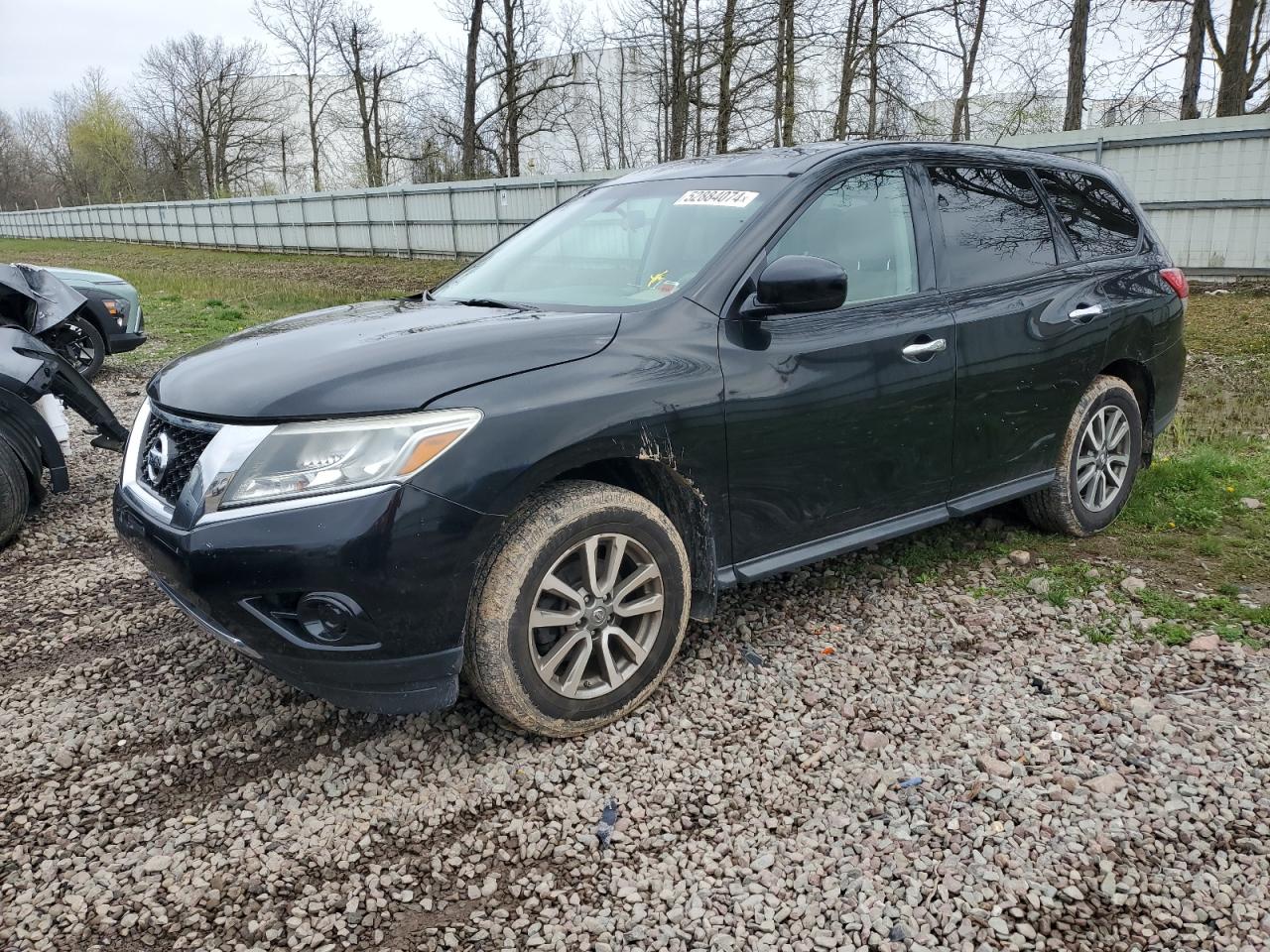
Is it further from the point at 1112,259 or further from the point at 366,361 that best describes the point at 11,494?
the point at 1112,259

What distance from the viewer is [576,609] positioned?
2855 mm

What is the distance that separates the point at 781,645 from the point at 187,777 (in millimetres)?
2078

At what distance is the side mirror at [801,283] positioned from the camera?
3006 mm

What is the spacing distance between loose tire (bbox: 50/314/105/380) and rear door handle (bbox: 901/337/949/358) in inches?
195

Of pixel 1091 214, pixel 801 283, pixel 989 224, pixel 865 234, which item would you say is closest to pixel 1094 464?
pixel 1091 214

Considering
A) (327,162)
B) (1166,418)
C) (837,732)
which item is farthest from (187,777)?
(327,162)

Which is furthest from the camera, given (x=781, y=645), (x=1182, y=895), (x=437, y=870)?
(x=781, y=645)

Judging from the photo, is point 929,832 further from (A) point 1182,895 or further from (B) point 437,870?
(B) point 437,870

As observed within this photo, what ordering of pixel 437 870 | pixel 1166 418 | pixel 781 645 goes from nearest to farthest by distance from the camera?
pixel 437 870 → pixel 781 645 → pixel 1166 418

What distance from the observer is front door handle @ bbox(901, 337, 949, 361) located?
11.5ft

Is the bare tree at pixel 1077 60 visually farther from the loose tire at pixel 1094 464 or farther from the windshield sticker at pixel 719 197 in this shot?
the windshield sticker at pixel 719 197

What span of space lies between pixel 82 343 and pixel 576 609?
5.96 meters

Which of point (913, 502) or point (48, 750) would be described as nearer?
point (48, 750)

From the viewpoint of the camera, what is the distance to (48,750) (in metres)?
2.96
